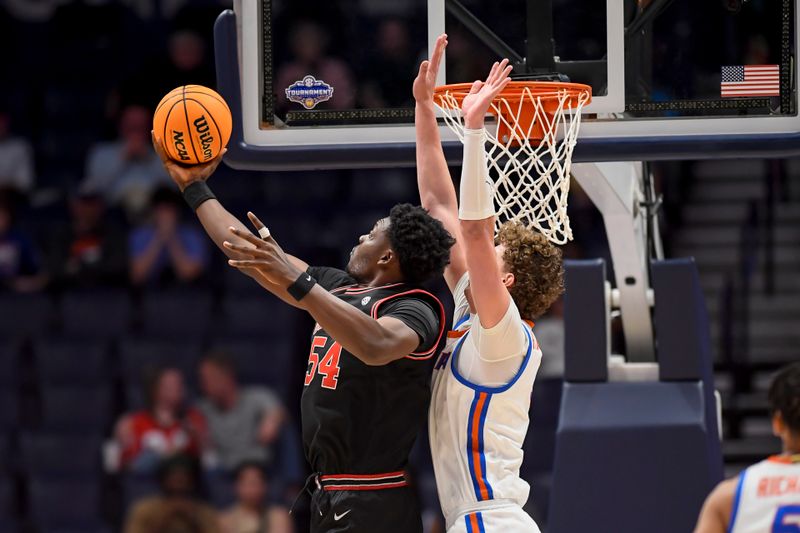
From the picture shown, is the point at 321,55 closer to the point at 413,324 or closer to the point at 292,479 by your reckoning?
the point at 413,324

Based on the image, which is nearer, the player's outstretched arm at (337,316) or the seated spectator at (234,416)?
the player's outstretched arm at (337,316)

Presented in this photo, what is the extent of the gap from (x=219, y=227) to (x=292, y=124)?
1071 mm

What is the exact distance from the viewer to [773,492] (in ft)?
10.6

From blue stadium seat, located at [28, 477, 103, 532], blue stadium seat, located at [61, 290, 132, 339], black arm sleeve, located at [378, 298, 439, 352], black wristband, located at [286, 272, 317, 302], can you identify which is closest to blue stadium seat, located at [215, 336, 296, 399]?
blue stadium seat, located at [61, 290, 132, 339]

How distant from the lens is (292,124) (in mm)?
4668

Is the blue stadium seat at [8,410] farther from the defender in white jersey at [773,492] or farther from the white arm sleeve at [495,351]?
the defender in white jersey at [773,492]

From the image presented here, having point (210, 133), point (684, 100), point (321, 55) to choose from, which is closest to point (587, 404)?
point (684, 100)

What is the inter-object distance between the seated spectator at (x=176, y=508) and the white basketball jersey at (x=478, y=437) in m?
3.63

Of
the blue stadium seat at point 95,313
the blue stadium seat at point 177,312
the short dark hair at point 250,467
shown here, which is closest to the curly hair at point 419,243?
the short dark hair at point 250,467

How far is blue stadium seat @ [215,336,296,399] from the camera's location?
28.2 feet

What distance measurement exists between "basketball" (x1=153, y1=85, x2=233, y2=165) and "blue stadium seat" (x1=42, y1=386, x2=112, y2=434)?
5.20 m

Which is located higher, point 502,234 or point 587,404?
point 502,234

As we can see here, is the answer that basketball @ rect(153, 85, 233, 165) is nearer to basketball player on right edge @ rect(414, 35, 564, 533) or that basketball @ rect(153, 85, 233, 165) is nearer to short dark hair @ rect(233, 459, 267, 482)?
basketball player on right edge @ rect(414, 35, 564, 533)

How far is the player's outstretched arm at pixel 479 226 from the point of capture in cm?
368
